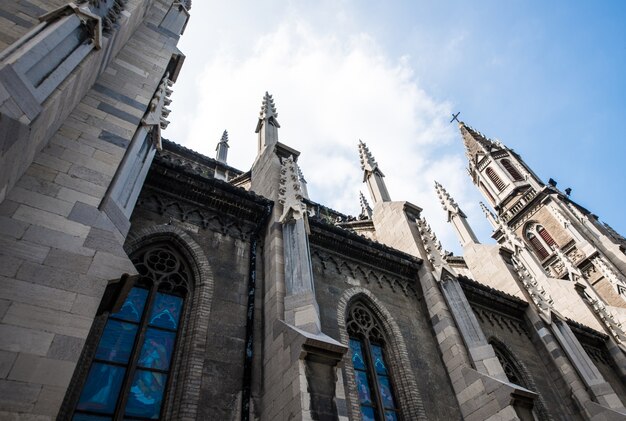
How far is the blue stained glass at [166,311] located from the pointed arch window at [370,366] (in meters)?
4.17

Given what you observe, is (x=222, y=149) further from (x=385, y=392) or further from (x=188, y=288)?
(x=385, y=392)

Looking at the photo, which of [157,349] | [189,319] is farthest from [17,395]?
[189,319]

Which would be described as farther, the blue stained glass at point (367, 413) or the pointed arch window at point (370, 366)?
the pointed arch window at point (370, 366)

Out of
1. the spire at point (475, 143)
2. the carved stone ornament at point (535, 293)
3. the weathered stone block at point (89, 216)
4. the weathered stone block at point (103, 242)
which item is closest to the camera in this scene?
the weathered stone block at point (103, 242)

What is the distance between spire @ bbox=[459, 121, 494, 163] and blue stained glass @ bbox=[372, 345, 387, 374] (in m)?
38.3

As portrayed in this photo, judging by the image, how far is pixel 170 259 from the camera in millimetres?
8242

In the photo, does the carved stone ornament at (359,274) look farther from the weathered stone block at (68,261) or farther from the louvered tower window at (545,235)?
the louvered tower window at (545,235)

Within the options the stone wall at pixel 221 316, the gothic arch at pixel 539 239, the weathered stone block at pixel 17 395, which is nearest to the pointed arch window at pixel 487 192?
the gothic arch at pixel 539 239

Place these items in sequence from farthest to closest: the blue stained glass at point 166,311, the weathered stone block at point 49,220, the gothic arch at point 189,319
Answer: the blue stained glass at point 166,311 < the gothic arch at point 189,319 < the weathered stone block at point 49,220

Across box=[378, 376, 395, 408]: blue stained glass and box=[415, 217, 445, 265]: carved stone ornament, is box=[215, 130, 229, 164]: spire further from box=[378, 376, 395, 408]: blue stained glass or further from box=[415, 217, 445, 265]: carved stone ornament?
box=[378, 376, 395, 408]: blue stained glass

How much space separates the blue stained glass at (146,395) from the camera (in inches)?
242

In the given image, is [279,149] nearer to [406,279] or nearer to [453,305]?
[406,279]

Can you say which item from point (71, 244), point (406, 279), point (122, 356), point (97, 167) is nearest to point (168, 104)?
point (97, 167)

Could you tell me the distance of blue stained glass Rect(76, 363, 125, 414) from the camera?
231 inches
